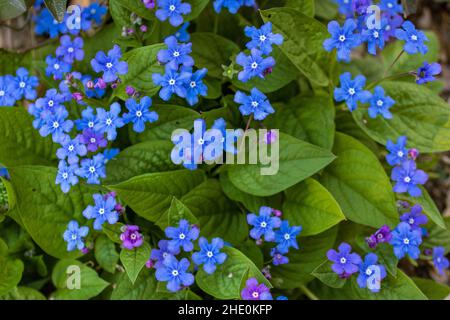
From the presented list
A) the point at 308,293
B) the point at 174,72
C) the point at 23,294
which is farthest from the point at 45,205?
the point at 308,293

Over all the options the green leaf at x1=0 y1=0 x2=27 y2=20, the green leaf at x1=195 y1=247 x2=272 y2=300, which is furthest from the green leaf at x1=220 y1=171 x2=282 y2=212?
the green leaf at x1=0 y1=0 x2=27 y2=20

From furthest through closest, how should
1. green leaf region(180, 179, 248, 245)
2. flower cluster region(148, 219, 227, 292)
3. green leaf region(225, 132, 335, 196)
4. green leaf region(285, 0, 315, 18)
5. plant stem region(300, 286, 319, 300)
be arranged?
1. plant stem region(300, 286, 319, 300)
2. green leaf region(285, 0, 315, 18)
3. green leaf region(180, 179, 248, 245)
4. green leaf region(225, 132, 335, 196)
5. flower cluster region(148, 219, 227, 292)

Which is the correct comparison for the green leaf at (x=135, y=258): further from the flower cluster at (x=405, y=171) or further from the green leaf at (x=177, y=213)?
the flower cluster at (x=405, y=171)

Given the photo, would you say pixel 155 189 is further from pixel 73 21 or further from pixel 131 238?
pixel 73 21

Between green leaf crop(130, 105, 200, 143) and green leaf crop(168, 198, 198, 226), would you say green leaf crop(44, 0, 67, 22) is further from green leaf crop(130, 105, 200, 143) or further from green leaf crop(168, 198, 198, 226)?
green leaf crop(168, 198, 198, 226)

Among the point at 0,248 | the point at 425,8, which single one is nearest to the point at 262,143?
the point at 0,248

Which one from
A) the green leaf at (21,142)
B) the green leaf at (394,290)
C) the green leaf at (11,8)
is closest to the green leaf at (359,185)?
the green leaf at (394,290)
